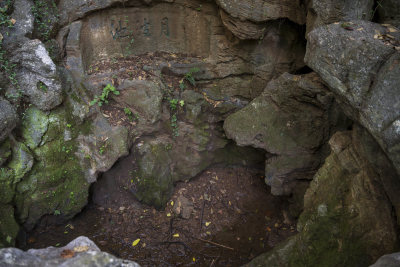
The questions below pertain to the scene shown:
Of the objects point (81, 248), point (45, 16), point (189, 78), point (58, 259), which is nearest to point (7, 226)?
point (81, 248)

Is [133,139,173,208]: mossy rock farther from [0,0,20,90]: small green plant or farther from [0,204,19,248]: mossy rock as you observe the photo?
[0,0,20,90]: small green plant

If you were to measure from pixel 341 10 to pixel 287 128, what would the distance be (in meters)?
2.20

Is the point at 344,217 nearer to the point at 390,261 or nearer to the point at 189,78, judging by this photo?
the point at 390,261

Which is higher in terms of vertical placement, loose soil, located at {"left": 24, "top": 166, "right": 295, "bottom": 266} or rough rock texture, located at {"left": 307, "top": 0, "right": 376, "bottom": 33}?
rough rock texture, located at {"left": 307, "top": 0, "right": 376, "bottom": 33}

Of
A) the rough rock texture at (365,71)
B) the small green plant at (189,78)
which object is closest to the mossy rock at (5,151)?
the small green plant at (189,78)

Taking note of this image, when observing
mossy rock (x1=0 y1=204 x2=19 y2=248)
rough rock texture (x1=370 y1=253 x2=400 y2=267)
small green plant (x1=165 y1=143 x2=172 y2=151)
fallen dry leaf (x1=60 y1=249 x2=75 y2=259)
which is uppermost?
rough rock texture (x1=370 y1=253 x2=400 y2=267)

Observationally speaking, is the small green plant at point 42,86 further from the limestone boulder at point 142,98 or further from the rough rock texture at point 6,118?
the limestone boulder at point 142,98

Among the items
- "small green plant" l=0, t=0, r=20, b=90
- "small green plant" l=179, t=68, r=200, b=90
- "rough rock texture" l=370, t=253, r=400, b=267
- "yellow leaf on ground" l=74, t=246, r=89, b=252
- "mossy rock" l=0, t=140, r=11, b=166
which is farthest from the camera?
"small green plant" l=179, t=68, r=200, b=90

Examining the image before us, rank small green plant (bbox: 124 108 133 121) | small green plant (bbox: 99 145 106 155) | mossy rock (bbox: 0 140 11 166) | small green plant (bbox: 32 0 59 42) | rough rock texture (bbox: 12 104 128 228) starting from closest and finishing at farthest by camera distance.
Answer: mossy rock (bbox: 0 140 11 166) → rough rock texture (bbox: 12 104 128 228) → small green plant (bbox: 32 0 59 42) → small green plant (bbox: 99 145 106 155) → small green plant (bbox: 124 108 133 121)

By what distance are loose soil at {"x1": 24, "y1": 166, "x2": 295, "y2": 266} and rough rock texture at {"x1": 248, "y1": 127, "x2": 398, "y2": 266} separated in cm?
127

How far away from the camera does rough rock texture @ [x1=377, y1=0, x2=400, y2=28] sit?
447 cm

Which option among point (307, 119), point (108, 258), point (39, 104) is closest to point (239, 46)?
point (307, 119)

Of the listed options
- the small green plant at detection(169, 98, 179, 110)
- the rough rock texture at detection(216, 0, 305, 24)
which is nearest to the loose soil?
the small green plant at detection(169, 98, 179, 110)

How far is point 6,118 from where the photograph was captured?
16.3 feet
